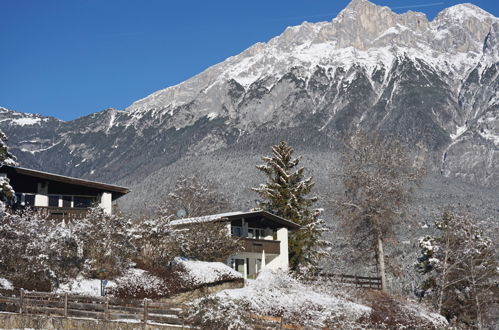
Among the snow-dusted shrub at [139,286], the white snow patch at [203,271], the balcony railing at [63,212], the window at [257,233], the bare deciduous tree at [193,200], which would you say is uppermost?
the bare deciduous tree at [193,200]

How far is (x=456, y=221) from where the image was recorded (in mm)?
51500

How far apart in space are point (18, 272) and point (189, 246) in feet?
50.4

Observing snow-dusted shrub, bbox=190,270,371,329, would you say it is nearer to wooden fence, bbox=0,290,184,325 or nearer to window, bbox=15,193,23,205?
wooden fence, bbox=0,290,184,325

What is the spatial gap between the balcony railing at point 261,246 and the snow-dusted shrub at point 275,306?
1124cm

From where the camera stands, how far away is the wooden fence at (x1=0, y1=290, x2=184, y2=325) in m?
24.8

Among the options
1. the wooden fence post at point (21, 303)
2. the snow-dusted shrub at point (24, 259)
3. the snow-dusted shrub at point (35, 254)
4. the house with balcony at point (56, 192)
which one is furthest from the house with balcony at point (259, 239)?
the wooden fence post at point (21, 303)

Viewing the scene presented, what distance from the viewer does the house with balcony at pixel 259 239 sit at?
53938 millimetres

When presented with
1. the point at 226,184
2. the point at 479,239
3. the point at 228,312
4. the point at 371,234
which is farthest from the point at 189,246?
the point at 226,184

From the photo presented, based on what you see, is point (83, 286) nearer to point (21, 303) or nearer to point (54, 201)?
point (21, 303)

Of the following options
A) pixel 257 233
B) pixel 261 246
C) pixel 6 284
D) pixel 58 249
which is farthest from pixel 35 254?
pixel 257 233

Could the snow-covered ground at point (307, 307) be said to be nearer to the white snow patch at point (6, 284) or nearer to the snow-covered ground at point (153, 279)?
the snow-covered ground at point (153, 279)

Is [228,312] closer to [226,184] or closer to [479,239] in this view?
[479,239]

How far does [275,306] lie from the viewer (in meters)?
32.7

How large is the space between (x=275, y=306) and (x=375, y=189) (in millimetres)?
19104
